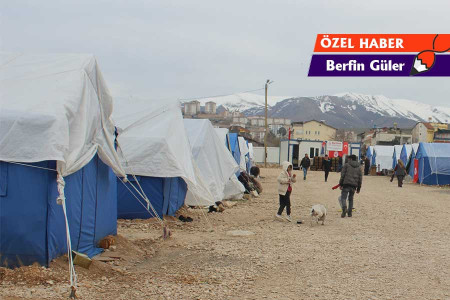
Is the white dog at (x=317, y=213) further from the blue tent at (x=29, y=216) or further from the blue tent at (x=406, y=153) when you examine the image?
the blue tent at (x=406, y=153)

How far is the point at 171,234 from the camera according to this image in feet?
35.5

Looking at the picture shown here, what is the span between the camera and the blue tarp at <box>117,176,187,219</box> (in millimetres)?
12555

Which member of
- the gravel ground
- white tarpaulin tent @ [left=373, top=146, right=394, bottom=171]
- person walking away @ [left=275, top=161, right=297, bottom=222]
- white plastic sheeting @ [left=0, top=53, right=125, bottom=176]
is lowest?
white tarpaulin tent @ [left=373, top=146, right=394, bottom=171]

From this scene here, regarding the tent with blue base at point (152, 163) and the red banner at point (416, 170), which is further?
the red banner at point (416, 170)

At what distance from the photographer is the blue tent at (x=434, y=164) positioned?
1272 inches

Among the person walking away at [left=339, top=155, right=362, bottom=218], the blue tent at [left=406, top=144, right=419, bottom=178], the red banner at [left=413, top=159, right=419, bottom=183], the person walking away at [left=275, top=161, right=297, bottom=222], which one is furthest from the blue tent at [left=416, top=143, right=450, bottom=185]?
the person walking away at [left=275, top=161, right=297, bottom=222]

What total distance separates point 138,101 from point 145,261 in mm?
7222

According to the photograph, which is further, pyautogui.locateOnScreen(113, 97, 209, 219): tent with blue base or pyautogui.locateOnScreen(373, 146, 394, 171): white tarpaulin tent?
pyautogui.locateOnScreen(373, 146, 394, 171): white tarpaulin tent

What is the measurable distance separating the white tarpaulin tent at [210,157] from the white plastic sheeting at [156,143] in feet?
7.47

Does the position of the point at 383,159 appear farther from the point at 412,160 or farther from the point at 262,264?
the point at 262,264

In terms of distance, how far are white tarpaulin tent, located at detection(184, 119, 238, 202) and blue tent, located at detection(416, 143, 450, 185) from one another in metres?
19.3

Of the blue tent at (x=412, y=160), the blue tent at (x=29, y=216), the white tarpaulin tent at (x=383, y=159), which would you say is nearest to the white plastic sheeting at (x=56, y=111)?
the blue tent at (x=29, y=216)

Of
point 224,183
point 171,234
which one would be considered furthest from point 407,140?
point 171,234

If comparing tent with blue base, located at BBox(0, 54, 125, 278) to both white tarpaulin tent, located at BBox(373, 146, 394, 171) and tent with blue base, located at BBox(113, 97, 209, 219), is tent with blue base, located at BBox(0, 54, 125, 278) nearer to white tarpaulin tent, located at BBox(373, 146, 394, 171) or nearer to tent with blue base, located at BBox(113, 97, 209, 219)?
tent with blue base, located at BBox(113, 97, 209, 219)
